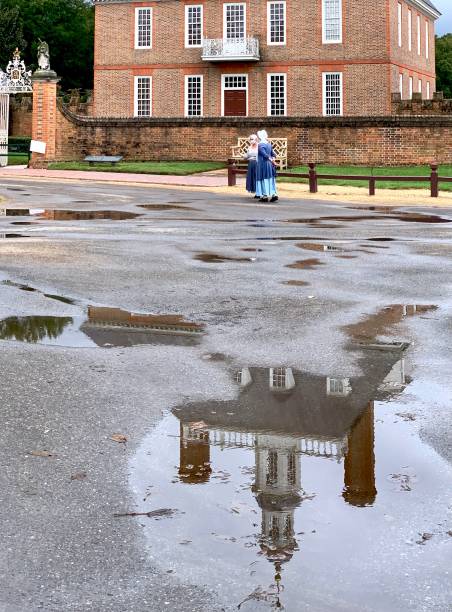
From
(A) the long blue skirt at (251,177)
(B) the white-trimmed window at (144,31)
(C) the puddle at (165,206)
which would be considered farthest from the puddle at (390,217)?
(B) the white-trimmed window at (144,31)

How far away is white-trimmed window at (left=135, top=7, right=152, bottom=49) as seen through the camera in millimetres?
54031

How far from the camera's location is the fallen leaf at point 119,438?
18.8 feet

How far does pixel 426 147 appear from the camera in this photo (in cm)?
4153

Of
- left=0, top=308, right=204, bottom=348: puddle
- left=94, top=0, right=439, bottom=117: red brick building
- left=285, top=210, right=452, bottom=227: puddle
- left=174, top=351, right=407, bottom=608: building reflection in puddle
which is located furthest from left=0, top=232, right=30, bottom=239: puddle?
left=94, top=0, right=439, bottom=117: red brick building

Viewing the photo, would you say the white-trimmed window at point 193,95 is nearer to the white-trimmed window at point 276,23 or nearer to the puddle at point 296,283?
the white-trimmed window at point 276,23

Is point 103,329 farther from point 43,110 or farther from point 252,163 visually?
point 43,110

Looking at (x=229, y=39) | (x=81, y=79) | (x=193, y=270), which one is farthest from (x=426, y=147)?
(x=81, y=79)

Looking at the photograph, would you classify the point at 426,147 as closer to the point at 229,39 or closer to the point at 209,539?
the point at 229,39

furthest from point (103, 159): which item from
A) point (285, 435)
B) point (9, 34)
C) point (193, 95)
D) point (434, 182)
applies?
point (9, 34)

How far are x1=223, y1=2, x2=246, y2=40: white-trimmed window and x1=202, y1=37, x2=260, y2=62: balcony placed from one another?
53 centimetres

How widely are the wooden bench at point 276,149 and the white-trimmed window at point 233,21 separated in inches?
473

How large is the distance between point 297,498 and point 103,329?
4488 mm

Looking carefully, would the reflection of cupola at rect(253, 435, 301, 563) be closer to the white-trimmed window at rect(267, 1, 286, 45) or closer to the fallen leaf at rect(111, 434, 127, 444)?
the fallen leaf at rect(111, 434, 127, 444)

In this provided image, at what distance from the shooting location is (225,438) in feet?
18.9
